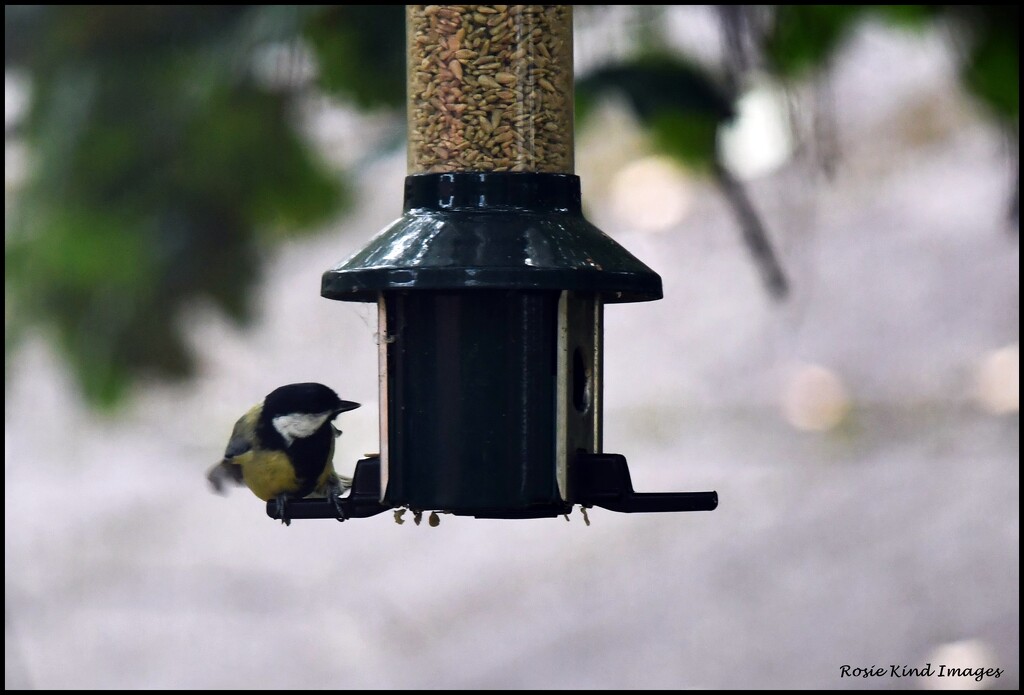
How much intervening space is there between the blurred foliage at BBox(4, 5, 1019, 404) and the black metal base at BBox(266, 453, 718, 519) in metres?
1.44

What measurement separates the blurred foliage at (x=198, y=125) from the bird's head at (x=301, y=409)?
121 cm

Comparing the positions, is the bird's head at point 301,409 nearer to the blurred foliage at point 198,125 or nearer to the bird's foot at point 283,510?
the bird's foot at point 283,510

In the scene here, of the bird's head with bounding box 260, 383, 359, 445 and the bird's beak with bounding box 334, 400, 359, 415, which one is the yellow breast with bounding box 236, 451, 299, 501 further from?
the bird's beak with bounding box 334, 400, 359, 415

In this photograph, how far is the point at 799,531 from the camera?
8.84m

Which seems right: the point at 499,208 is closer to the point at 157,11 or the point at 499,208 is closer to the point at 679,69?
the point at 679,69

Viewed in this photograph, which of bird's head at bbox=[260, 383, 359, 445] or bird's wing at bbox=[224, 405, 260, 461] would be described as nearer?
bird's head at bbox=[260, 383, 359, 445]

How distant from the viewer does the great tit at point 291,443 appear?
2305 millimetres

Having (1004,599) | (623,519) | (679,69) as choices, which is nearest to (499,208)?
(679,69)

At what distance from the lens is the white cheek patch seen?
233cm

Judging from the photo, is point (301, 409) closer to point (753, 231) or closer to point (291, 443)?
point (291, 443)

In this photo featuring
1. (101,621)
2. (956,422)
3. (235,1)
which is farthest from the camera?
(956,422)

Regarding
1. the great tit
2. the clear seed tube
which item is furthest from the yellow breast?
the clear seed tube

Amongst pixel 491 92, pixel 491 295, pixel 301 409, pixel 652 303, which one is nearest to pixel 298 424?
pixel 301 409

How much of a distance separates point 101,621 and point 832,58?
6242 mm
